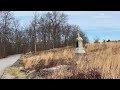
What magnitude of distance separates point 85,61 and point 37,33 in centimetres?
86

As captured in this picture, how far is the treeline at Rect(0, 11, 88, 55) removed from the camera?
22.0ft

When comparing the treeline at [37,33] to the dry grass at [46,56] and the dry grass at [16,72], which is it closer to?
the dry grass at [46,56]

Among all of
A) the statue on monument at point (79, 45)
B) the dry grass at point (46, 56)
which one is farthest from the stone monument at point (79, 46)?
the dry grass at point (46, 56)

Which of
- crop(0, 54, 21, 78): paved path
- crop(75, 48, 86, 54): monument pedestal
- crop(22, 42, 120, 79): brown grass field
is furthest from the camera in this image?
crop(75, 48, 86, 54): monument pedestal

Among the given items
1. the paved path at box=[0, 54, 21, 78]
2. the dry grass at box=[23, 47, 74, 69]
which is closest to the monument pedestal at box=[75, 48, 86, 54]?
the dry grass at box=[23, 47, 74, 69]

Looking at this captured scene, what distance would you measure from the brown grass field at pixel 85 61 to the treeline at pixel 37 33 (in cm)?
13

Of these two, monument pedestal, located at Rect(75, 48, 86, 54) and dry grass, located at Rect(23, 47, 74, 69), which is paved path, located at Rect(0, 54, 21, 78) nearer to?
dry grass, located at Rect(23, 47, 74, 69)

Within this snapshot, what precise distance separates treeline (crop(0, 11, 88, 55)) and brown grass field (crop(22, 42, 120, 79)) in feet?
0.44

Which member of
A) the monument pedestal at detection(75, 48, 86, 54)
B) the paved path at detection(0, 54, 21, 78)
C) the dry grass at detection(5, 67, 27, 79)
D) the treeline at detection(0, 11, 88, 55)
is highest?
the treeline at detection(0, 11, 88, 55)

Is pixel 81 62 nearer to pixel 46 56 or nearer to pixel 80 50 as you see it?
pixel 80 50

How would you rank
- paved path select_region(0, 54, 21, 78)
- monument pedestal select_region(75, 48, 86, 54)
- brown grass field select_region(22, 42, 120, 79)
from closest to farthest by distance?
brown grass field select_region(22, 42, 120, 79) → paved path select_region(0, 54, 21, 78) → monument pedestal select_region(75, 48, 86, 54)
